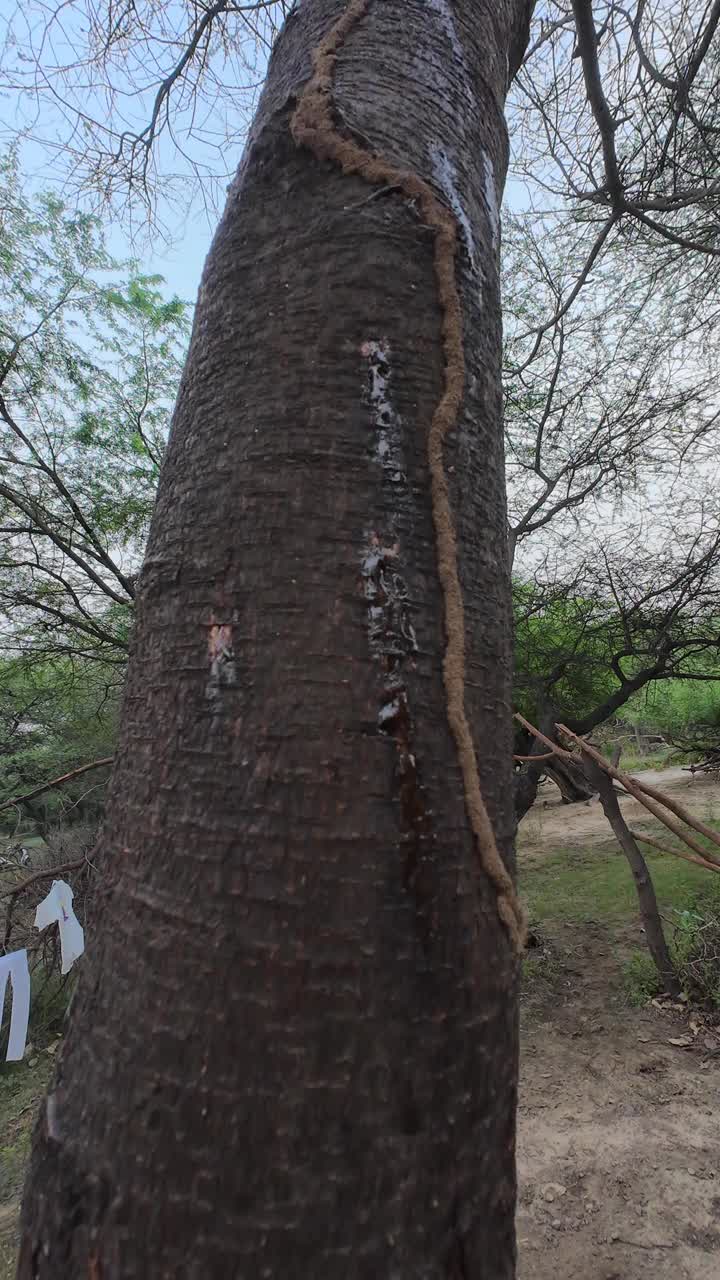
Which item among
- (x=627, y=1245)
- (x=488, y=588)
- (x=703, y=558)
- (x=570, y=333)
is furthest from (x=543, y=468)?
(x=488, y=588)

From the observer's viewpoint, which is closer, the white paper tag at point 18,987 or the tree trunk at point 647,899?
the white paper tag at point 18,987

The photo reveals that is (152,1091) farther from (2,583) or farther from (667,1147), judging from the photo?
(2,583)

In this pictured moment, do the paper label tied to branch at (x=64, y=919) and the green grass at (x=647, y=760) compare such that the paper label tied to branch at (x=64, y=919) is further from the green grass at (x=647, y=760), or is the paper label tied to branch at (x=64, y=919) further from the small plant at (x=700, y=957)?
the green grass at (x=647, y=760)

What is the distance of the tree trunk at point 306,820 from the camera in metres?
0.34

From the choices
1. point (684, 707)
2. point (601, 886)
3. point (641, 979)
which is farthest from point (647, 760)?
point (641, 979)

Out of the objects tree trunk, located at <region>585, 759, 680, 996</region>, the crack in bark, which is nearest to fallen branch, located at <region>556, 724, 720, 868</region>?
the crack in bark

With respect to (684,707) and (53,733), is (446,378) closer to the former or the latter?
(53,733)

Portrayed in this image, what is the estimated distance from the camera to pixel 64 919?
1.62 metres

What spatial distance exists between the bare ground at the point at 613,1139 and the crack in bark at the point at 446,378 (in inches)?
103

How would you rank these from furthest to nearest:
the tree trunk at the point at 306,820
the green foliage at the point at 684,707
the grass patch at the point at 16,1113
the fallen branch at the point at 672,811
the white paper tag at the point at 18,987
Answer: the green foliage at the point at 684,707
the grass patch at the point at 16,1113
the white paper tag at the point at 18,987
the fallen branch at the point at 672,811
the tree trunk at the point at 306,820

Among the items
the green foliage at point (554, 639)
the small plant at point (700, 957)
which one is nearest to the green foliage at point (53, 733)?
the green foliage at point (554, 639)

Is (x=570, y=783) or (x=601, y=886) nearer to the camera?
(x=601, y=886)

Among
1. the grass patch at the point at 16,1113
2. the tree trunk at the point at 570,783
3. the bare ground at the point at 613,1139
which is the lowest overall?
the grass patch at the point at 16,1113

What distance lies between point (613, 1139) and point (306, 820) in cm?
330
